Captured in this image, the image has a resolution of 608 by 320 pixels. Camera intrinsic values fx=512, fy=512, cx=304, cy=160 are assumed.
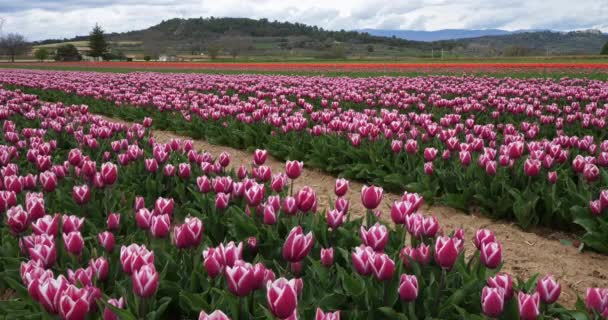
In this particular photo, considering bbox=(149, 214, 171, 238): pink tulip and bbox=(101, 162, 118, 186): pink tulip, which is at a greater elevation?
bbox=(101, 162, 118, 186): pink tulip

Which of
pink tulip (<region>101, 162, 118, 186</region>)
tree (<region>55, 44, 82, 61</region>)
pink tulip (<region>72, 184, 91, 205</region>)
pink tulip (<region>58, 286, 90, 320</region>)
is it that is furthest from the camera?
tree (<region>55, 44, 82, 61</region>)

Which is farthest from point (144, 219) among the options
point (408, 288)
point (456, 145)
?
point (456, 145)

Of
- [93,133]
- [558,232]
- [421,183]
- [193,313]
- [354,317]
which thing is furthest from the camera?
[93,133]

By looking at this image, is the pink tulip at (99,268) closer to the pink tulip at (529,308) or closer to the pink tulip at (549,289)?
the pink tulip at (529,308)

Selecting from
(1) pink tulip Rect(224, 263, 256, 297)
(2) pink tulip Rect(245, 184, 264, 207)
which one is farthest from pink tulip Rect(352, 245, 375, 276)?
(2) pink tulip Rect(245, 184, 264, 207)

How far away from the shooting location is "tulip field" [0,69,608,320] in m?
2.45

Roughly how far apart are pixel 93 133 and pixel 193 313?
4.69m

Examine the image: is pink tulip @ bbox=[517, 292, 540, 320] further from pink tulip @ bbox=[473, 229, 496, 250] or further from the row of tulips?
the row of tulips

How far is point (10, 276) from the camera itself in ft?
10.2

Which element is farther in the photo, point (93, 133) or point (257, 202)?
point (93, 133)

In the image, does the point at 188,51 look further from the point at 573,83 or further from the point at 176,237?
the point at 176,237

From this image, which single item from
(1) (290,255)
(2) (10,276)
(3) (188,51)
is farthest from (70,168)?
(3) (188,51)

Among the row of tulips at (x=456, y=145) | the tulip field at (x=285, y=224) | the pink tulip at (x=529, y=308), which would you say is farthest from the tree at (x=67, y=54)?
the pink tulip at (x=529, y=308)

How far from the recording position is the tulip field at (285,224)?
2.45 meters
